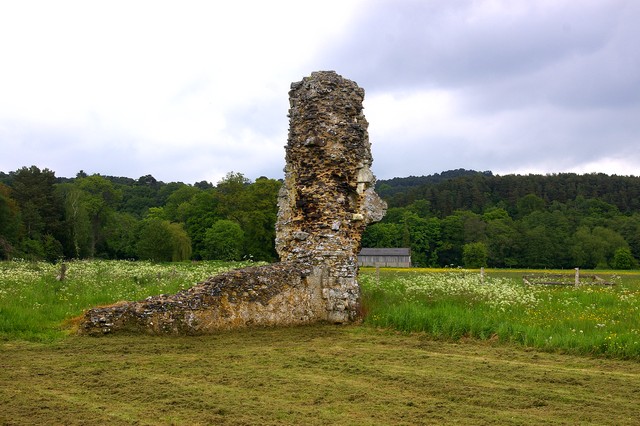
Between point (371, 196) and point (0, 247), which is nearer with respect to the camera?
point (371, 196)

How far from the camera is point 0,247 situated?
1487 inches

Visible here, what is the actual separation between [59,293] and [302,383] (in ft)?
31.0

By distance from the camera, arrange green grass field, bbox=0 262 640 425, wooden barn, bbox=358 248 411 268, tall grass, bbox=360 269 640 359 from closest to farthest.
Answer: green grass field, bbox=0 262 640 425 < tall grass, bbox=360 269 640 359 < wooden barn, bbox=358 248 411 268

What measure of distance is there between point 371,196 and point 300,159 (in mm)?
1966

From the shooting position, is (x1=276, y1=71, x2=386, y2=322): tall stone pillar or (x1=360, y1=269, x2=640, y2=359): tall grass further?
(x1=276, y1=71, x2=386, y2=322): tall stone pillar

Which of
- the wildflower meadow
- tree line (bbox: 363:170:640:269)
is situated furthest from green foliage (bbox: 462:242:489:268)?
the wildflower meadow

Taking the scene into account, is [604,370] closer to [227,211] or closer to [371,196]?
[371,196]

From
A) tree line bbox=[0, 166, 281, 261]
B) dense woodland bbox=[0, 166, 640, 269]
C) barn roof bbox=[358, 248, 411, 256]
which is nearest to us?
tree line bbox=[0, 166, 281, 261]

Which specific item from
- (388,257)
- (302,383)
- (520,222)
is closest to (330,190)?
(302,383)

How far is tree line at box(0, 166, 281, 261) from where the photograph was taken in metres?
49.0

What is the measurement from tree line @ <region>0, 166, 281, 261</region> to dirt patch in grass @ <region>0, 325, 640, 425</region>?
3484cm

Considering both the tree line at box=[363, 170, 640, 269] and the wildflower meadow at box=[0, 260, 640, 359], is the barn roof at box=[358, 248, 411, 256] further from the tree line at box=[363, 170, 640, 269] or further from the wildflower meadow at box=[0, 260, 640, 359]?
the wildflower meadow at box=[0, 260, 640, 359]

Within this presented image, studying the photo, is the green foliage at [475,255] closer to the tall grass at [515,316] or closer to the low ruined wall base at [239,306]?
the tall grass at [515,316]

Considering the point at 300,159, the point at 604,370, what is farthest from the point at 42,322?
the point at 604,370
